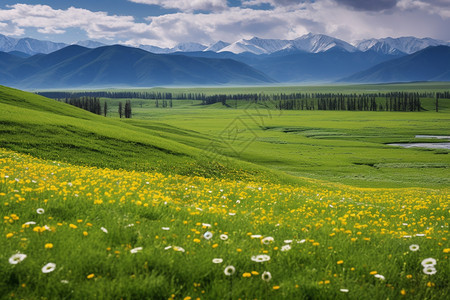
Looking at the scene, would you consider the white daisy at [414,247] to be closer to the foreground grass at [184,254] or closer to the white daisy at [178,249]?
the foreground grass at [184,254]

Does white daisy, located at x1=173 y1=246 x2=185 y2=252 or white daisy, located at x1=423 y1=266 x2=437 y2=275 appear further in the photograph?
white daisy, located at x1=173 y1=246 x2=185 y2=252

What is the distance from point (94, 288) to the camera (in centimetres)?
530

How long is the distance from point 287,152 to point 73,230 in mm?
81904

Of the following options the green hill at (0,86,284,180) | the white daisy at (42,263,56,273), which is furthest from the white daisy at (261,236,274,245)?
the green hill at (0,86,284,180)

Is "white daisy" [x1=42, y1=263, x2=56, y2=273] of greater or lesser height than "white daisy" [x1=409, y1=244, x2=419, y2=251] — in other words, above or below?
above

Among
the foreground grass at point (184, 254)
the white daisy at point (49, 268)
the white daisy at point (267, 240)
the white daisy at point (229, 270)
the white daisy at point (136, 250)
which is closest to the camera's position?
the white daisy at point (49, 268)

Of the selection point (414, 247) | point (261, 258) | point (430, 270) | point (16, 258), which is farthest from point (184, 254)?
point (414, 247)

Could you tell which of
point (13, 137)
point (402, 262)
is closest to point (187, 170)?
point (13, 137)

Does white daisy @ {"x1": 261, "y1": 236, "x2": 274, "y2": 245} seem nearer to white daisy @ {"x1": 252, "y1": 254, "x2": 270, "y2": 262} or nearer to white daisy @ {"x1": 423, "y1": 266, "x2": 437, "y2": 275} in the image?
white daisy @ {"x1": 252, "y1": 254, "x2": 270, "y2": 262}

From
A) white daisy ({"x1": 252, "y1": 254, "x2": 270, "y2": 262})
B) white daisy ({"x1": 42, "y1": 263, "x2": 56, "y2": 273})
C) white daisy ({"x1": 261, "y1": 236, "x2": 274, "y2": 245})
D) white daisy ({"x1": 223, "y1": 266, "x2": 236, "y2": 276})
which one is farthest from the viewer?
white daisy ({"x1": 261, "y1": 236, "x2": 274, "y2": 245})

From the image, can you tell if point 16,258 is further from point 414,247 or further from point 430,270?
point 414,247

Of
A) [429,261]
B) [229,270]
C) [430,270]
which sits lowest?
[430,270]

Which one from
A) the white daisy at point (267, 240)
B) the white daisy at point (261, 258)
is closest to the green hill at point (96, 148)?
the white daisy at point (267, 240)

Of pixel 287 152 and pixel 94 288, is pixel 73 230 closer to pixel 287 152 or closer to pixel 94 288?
pixel 94 288
